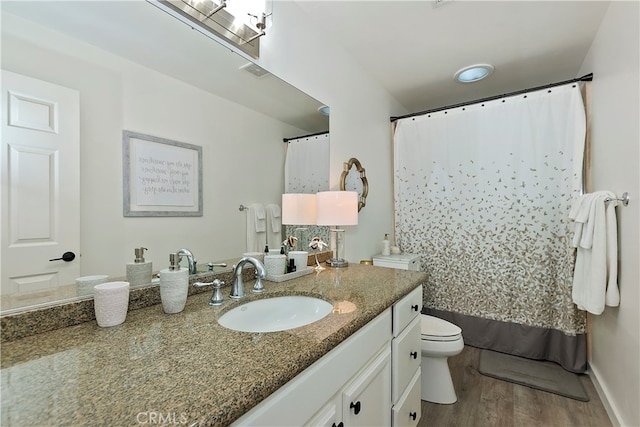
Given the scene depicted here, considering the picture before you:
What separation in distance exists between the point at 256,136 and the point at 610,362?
241cm

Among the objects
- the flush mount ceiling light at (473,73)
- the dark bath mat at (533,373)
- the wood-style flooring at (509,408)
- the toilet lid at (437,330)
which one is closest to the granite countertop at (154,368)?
the toilet lid at (437,330)

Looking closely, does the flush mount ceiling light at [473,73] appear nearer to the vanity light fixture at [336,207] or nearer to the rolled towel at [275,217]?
the vanity light fixture at [336,207]

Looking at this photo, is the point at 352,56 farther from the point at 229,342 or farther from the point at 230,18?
the point at 229,342

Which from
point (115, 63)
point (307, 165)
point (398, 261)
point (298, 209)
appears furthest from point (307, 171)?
point (398, 261)

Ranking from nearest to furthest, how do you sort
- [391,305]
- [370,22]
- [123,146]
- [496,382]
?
[123,146]
[391,305]
[370,22]
[496,382]

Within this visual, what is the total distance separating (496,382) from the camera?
1.96m

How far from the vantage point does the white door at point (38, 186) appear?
27.1 inches

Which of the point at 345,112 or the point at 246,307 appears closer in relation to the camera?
the point at 246,307

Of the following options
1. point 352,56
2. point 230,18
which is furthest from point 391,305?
point 352,56

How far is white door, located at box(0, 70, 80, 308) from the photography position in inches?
27.1

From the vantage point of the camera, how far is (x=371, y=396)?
100cm

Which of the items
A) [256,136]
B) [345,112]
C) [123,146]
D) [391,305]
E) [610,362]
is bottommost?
[610,362]

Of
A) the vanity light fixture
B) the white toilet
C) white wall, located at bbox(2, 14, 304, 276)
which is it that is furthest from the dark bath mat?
white wall, located at bbox(2, 14, 304, 276)

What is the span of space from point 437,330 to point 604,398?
1.01 metres
